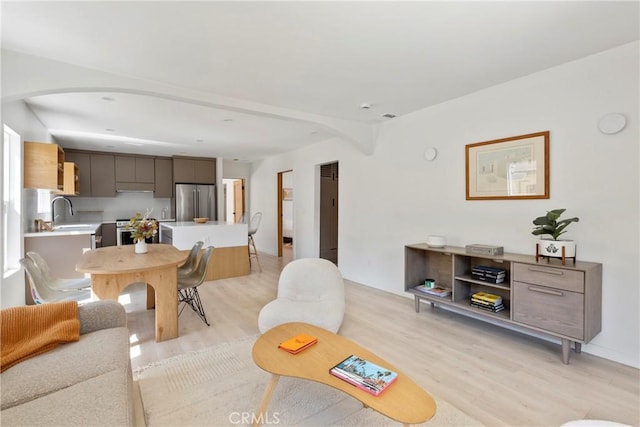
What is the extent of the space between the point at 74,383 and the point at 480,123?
381 centimetres

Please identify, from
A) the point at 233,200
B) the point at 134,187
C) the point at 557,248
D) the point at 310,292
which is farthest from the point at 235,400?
the point at 233,200

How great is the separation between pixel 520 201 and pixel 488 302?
101 centimetres

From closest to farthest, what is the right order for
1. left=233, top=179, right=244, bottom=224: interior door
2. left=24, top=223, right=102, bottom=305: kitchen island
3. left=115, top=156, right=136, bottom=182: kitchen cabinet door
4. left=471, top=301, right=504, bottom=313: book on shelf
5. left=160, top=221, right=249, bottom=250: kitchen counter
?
1. left=471, top=301, right=504, bottom=313: book on shelf
2. left=24, top=223, right=102, bottom=305: kitchen island
3. left=160, top=221, right=249, bottom=250: kitchen counter
4. left=115, top=156, right=136, bottom=182: kitchen cabinet door
5. left=233, top=179, right=244, bottom=224: interior door

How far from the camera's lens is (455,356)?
2547 mm

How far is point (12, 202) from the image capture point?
3363mm

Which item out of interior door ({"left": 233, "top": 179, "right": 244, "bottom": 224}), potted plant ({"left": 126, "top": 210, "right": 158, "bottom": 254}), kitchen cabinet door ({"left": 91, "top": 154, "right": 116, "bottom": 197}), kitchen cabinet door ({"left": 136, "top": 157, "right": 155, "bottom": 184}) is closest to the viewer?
potted plant ({"left": 126, "top": 210, "right": 158, "bottom": 254})

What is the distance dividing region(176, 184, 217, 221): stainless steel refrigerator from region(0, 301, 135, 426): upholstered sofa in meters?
5.62

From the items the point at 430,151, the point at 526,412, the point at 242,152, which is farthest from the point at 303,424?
the point at 242,152

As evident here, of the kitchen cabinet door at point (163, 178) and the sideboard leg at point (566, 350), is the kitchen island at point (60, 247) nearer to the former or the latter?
the kitchen cabinet door at point (163, 178)

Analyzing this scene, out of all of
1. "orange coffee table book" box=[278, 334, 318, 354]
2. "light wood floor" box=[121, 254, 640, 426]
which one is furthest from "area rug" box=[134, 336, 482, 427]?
"orange coffee table book" box=[278, 334, 318, 354]

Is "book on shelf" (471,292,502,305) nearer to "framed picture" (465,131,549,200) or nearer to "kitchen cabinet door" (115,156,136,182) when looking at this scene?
"framed picture" (465,131,549,200)

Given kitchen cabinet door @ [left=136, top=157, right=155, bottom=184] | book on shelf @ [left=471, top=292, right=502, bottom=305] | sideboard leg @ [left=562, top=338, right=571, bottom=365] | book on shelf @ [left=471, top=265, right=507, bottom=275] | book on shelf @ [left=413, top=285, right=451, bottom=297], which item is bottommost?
sideboard leg @ [left=562, top=338, right=571, bottom=365]

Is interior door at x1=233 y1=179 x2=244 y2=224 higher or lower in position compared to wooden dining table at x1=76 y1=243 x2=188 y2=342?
higher

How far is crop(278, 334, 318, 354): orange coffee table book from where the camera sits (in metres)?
1.78
